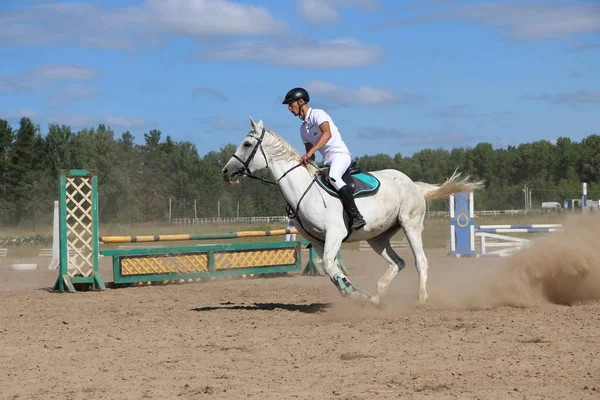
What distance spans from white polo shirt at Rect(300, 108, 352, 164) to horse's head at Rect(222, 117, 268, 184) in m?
0.60

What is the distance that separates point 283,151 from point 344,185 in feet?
3.16

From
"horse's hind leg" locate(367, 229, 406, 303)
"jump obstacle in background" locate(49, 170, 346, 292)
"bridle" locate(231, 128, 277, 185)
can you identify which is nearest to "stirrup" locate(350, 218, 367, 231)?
"horse's hind leg" locate(367, 229, 406, 303)

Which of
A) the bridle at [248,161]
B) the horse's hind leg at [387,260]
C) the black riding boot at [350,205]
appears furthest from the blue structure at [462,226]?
the bridle at [248,161]

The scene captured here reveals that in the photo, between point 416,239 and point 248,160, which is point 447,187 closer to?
point 416,239

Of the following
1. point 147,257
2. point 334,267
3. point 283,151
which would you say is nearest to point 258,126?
point 283,151

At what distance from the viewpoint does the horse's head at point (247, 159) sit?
906 cm

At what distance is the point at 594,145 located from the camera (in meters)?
85.4

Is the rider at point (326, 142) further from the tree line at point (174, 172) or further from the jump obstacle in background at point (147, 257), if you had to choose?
the tree line at point (174, 172)

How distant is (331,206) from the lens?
8719 mm

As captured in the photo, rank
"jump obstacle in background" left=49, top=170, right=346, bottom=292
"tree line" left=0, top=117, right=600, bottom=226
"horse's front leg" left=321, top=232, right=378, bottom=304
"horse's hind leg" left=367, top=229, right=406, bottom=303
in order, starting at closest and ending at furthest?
"horse's front leg" left=321, top=232, right=378, bottom=304 → "horse's hind leg" left=367, top=229, right=406, bottom=303 → "jump obstacle in background" left=49, top=170, right=346, bottom=292 → "tree line" left=0, top=117, right=600, bottom=226

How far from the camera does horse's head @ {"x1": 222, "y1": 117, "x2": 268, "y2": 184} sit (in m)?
9.06

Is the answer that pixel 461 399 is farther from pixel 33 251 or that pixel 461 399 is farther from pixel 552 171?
pixel 552 171

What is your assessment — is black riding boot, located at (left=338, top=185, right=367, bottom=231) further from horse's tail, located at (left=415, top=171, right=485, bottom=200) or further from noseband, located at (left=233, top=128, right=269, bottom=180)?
horse's tail, located at (left=415, top=171, right=485, bottom=200)

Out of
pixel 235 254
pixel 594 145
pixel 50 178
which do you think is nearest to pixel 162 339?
pixel 235 254
